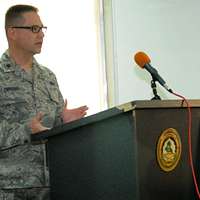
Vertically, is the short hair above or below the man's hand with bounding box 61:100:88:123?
above

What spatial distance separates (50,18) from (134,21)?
23.5 inches

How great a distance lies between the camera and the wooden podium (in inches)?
44.7

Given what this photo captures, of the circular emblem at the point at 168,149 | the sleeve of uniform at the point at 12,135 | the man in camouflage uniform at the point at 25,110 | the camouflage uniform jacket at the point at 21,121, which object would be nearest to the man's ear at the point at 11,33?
the man in camouflage uniform at the point at 25,110

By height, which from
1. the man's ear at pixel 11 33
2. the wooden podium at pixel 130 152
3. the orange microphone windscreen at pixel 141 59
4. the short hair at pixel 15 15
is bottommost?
the wooden podium at pixel 130 152

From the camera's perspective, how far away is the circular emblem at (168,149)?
117cm

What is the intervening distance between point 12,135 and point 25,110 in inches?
5.9

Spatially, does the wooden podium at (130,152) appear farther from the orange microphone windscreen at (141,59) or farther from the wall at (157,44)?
the wall at (157,44)

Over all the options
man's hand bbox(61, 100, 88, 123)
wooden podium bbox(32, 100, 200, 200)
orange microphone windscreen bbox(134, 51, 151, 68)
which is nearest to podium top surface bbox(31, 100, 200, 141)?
wooden podium bbox(32, 100, 200, 200)

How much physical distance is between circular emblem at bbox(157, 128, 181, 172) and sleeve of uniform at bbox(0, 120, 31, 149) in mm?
703

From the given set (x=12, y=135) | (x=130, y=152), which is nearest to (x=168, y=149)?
(x=130, y=152)

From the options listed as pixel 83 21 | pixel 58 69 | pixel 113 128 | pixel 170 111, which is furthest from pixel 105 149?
pixel 83 21

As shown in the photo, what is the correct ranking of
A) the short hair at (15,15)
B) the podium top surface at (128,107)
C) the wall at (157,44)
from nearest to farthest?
the podium top surface at (128,107) < the short hair at (15,15) < the wall at (157,44)

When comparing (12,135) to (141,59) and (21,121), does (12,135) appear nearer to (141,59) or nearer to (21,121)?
(21,121)

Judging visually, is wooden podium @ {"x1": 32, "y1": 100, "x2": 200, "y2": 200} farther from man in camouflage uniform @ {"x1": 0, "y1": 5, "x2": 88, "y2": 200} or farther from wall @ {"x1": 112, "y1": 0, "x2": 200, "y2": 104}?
wall @ {"x1": 112, "y1": 0, "x2": 200, "y2": 104}
